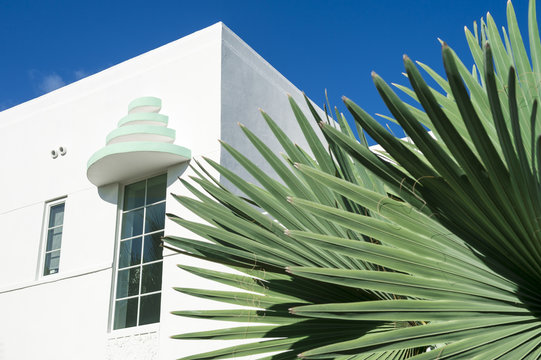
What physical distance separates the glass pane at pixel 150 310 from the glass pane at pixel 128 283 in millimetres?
237

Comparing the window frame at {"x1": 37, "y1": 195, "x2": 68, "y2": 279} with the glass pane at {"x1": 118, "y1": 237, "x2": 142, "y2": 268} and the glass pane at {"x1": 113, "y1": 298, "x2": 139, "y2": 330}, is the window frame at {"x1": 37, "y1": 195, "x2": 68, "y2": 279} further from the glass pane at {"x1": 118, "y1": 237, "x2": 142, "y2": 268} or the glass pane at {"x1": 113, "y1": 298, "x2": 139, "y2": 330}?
the glass pane at {"x1": 113, "y1": 298, "x2": 139, "y2": 330}

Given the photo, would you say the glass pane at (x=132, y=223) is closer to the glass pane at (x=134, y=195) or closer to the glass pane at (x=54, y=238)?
the glass pane at (x=134, y=195)

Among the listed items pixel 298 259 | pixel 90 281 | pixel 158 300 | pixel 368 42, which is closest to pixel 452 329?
pixel 298 259

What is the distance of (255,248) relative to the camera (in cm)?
225

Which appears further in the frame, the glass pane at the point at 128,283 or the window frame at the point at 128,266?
the glass pane at the point at 128,283

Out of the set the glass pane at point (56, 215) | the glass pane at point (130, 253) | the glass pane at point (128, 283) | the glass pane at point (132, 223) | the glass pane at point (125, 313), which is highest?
the glass pane at point (56, 215)

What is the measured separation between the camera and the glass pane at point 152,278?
324 inches

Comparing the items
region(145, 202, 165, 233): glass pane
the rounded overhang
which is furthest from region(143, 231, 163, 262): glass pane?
the rounded overhang

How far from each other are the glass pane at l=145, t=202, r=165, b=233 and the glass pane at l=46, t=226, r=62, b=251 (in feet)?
5.78

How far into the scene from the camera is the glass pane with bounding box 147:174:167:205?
8727 millimetres

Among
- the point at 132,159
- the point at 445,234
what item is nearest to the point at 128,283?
the point at 132,159

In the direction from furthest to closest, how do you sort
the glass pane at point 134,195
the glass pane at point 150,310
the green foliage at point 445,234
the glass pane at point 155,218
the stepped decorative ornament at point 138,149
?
the glass pane at point 134,195, the glass pane at point 155,218, the stepped decorative ornament at point 138,149, the glass pane at point 150,310, the green foliage at point 445,234

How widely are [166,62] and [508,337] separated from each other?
8133 mm

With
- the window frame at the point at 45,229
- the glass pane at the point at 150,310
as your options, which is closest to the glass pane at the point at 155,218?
the glass pane at the point at 150,310
